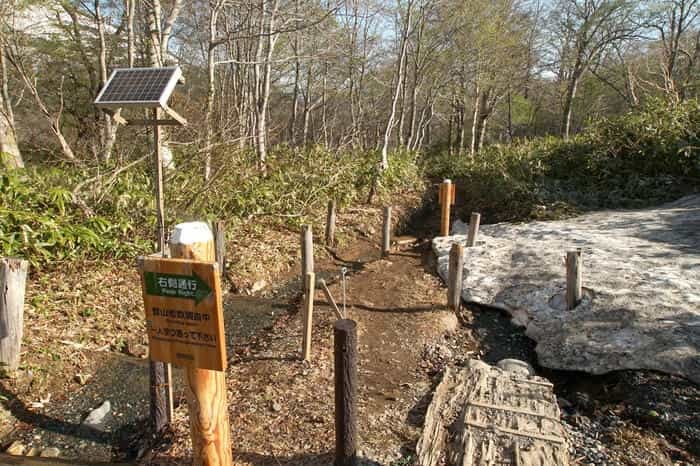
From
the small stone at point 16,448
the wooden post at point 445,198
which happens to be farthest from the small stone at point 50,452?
the wooden post at point 445,198

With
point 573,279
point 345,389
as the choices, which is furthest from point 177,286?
point 573,279

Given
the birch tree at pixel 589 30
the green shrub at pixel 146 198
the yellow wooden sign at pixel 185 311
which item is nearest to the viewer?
the yellow wooden sign at pixel 185 311

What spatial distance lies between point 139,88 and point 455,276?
14.2 ft

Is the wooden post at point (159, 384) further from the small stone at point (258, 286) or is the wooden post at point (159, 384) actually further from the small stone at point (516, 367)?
the small stone at point (258, 286)

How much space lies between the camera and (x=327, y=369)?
4.12 meters

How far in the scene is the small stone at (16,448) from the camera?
3242 mm

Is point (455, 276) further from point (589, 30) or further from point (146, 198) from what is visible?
point (589, 30)

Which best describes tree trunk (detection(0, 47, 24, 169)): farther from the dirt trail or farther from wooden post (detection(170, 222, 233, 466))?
wooden post (detection(170, 222, 233, 466))

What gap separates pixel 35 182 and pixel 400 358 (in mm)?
5908

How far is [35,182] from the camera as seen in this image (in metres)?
6.01

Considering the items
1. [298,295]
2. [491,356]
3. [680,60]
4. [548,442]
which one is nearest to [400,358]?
[491,356]

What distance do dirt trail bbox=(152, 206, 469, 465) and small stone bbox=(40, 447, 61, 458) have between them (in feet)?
3.16

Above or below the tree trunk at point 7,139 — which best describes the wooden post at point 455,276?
below

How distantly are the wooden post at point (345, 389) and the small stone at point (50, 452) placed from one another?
2.40 m
